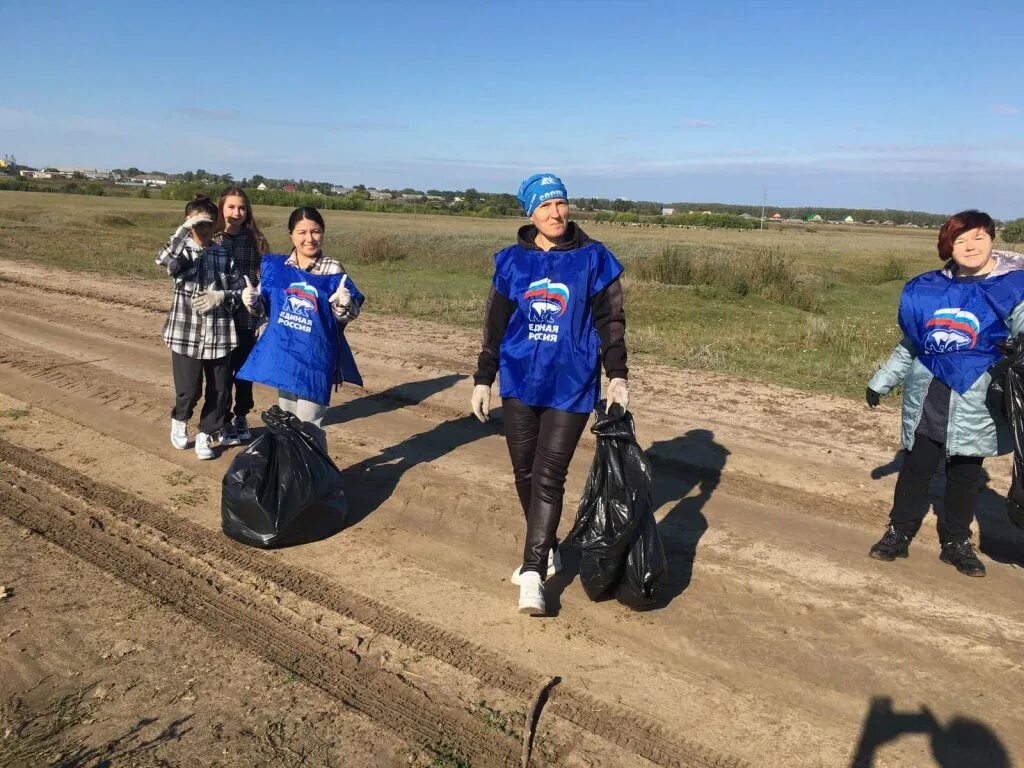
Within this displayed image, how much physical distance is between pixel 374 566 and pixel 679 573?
66.4 inches

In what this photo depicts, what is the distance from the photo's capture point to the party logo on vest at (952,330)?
4.43 metres

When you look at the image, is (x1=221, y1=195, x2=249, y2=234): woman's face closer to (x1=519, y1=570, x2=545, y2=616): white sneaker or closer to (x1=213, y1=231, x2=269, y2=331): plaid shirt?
(x1=213, y1=231, x2=269, y2=331): plaid shirt

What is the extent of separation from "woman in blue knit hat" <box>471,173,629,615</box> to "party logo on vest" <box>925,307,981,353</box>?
1.82 m

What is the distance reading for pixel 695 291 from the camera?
18.7 meters

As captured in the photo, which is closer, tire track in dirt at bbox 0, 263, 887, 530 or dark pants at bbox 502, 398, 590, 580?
dark pants at bbox 502, 398, 590, 580

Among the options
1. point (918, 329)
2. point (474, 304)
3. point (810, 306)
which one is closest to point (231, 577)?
point (918, 329)

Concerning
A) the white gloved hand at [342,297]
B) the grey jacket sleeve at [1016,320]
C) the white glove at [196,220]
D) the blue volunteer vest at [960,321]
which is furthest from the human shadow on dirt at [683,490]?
the white glove at [196,220]

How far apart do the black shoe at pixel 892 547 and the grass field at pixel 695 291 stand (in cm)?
442

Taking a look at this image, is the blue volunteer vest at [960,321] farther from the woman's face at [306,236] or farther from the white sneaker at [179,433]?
the white sneaker at [179,433]

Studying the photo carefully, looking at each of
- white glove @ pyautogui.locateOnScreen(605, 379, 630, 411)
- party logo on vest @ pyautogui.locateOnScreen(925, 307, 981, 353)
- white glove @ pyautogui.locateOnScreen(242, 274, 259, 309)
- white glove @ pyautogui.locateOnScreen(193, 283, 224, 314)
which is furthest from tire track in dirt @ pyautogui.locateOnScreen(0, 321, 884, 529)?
white glove @ pyautogui.locateOnScreen(605, 379, 630, 411)

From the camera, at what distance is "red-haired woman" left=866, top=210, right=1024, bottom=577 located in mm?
4383

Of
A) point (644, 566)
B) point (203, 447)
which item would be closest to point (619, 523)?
point (644, 566)

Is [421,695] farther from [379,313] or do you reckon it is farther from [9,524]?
[379,313]

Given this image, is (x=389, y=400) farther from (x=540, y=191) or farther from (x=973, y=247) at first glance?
(x=973, y=247)
